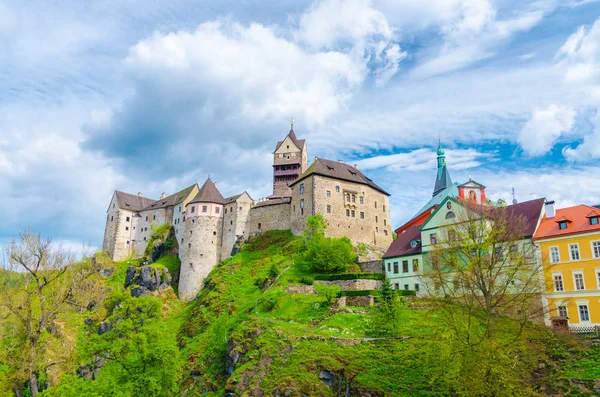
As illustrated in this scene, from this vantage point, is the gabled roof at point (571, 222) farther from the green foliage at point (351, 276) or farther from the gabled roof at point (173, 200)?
the gabled roof at point (173, 200)

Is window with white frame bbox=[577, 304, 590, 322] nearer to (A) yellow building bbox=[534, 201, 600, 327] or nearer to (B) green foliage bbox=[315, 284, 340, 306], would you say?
(A) yellow building bbox=[534, 201, 600, 327]

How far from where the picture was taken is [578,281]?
3569 centimetres

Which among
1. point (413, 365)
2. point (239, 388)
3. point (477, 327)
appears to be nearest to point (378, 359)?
point (413, 365)

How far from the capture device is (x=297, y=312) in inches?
1667

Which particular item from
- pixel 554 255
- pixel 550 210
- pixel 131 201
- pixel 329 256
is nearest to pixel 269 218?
pixel 329 256

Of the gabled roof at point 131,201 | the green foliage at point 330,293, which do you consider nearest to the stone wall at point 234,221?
the gabled roof at point 131,201

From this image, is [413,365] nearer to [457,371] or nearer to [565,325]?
[457,371]

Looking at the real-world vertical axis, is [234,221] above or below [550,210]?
above

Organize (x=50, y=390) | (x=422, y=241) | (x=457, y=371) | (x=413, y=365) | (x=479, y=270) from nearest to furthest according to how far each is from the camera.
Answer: (x=457, y=371), (x=479, y=270), (x=50, y=390), (x=413, y=365), (x=422, y=241)

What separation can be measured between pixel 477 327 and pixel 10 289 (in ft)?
103

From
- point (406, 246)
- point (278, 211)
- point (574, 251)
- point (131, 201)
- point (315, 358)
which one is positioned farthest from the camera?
point (131, 201)

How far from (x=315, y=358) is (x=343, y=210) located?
34563mm

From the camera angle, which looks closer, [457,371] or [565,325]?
[457,371]

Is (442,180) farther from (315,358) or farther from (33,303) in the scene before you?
(33,303)
